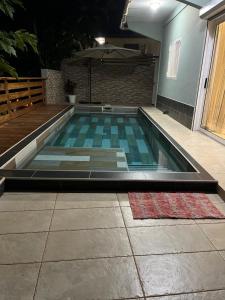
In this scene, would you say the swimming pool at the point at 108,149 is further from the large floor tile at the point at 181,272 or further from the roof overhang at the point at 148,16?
the roof overhang at the point at 148,16

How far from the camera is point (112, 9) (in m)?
10.8

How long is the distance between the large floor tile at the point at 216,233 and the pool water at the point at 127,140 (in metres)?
1.32

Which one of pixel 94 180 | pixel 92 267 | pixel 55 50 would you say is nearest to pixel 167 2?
pixel 55 50

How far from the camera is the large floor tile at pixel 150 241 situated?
172 centimetres

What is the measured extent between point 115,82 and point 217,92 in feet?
22.8

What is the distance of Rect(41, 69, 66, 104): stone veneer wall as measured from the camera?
29.0 ft

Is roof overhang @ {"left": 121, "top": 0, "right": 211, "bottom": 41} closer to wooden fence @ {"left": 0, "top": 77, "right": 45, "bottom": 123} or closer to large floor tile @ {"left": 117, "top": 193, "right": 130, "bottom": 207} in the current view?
wooden fence @ {"left": 0, "top": 77, "right": 45, "bottom": 123}

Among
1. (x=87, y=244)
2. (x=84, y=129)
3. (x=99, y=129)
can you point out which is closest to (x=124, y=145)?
(x=99, y=129)

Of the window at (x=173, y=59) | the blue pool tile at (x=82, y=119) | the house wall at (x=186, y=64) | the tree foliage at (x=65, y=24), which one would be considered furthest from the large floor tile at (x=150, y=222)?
the tree foliage at (x=65, y=24)

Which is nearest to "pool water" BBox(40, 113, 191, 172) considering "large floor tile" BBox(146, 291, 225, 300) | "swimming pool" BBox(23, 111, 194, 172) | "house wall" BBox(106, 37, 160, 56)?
"swimming pool" BBox(23, 111, 194, 172)

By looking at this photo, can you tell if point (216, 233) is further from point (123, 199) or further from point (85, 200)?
point (85, 200)

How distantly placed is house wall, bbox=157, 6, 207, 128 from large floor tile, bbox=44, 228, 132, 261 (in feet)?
13.8

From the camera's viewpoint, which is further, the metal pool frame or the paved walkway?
the paved walkway

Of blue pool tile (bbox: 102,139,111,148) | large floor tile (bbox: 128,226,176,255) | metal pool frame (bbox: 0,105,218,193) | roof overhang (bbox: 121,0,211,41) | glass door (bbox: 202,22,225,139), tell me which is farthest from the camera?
roof overhang (bbox: 121,0,211,41)
